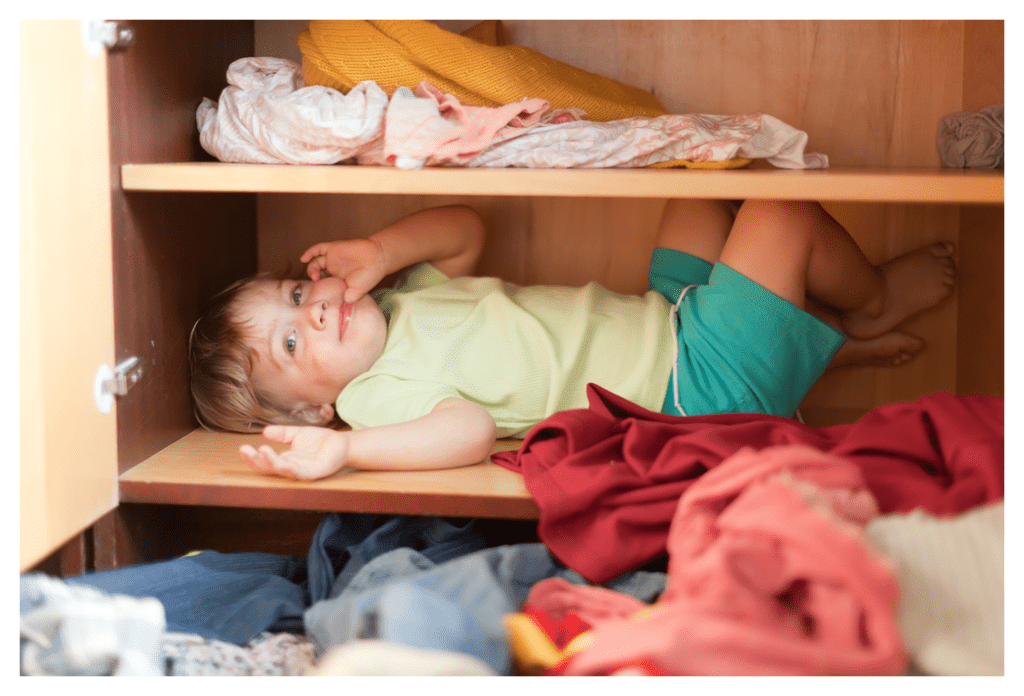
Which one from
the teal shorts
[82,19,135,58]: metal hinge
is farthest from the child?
[82,19,135,58]: metal hinge

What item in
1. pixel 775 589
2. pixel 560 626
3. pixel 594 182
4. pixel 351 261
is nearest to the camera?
pixel 775 589

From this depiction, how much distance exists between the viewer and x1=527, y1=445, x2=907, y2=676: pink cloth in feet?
1.60

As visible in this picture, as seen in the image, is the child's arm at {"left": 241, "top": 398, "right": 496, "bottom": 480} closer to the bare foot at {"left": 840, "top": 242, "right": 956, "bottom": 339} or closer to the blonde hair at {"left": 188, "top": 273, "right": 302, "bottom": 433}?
the blonde hair at {"left": 188, "top": 273, "right": 302, "bottom": 433}

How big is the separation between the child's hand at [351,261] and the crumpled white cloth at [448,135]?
0.19m

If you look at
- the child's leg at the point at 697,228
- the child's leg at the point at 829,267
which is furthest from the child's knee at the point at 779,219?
the child's leg at the point at 697,228

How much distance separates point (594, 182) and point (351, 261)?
0.45 m

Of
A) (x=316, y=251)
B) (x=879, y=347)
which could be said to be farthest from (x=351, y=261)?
(x=879, y=347)

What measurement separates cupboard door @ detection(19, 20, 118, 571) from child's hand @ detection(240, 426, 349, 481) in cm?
16

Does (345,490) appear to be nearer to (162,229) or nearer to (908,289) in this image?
(162,229)

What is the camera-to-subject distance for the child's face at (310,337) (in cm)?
108

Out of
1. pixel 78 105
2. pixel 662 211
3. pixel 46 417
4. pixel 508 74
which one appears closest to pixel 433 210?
pixel 508 74

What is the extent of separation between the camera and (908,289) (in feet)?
3.91
